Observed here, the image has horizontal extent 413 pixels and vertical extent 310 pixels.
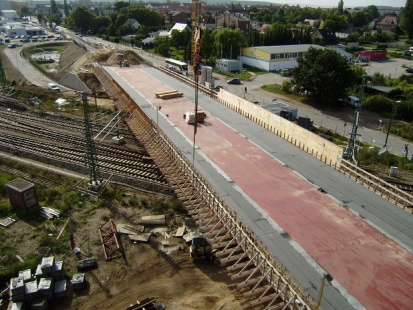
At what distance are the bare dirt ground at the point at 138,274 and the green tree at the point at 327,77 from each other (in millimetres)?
29599

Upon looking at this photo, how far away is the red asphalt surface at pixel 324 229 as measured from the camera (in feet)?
40.8

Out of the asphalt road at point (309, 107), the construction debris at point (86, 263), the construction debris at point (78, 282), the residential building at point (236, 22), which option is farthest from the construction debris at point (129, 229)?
the residential building at point (236, 22)

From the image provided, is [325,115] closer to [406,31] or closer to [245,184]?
[245,184]

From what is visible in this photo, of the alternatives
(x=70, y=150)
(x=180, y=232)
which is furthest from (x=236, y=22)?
(x=180, y=232)

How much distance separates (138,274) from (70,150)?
1540 cm

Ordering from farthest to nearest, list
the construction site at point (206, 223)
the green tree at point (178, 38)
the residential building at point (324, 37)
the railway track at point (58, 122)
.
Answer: the residential building at point (324, 37)
the green tree at point (178, 38)
the railway track at point (58, 122)
the construction site at point (206, 223)

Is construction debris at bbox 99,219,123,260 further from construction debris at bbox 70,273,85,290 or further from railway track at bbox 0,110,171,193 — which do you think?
railway track at bbox 0,110,171,193

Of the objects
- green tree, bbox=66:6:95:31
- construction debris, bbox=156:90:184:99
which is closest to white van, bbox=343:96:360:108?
construction debris, bbox=156:90:184:99

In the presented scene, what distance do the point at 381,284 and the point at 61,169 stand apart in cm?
2202

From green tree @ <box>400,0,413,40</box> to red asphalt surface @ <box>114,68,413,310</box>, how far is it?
92.2 metres

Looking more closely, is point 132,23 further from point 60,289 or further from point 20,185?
point 60,289

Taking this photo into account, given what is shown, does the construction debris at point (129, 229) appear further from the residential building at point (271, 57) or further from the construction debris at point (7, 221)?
the residential building at point (271, 57)

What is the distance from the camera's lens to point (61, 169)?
26.7m

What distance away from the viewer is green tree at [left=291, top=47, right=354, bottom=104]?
4188cm
